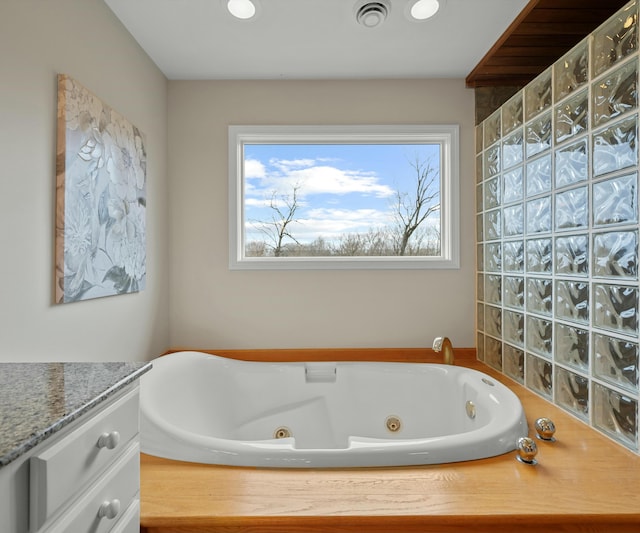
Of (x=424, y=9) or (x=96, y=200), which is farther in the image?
(x=424, y=9)

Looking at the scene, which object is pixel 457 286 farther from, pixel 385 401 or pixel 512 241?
pixel 385 401

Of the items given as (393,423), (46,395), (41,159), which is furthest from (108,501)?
(393,423)

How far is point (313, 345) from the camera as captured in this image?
2555mm

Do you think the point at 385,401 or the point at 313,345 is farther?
the point at 313,345

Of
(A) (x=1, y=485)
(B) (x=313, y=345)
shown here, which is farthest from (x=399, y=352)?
(A) (x=1, y=485)

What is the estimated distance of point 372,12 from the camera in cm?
183

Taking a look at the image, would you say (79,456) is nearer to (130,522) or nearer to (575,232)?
(130,522)

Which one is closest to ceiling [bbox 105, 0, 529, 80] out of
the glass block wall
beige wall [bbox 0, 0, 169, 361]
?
beige wall [bbox 0, 0, 169, 361]

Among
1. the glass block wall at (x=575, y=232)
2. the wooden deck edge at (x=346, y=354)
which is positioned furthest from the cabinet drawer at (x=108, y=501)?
the wooden deck edge at (x=346, y=354)

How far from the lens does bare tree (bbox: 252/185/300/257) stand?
105 inches

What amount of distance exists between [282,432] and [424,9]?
2138 mm

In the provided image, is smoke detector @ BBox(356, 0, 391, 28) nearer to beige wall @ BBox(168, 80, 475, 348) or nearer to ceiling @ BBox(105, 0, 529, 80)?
ceiling @ BBox(105, 0, 529, 80)

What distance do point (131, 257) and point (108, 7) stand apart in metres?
1.10

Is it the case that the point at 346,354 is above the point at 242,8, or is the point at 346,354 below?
below
